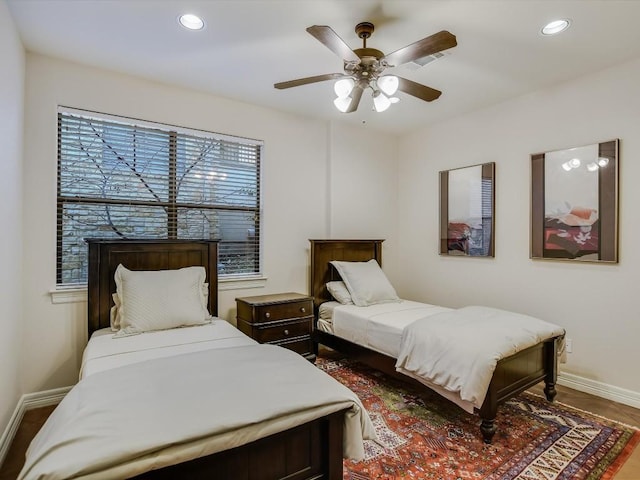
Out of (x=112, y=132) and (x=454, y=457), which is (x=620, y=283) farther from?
(x=112, y=132)

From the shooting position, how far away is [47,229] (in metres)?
2.69

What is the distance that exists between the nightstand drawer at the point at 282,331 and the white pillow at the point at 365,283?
57 centimetres

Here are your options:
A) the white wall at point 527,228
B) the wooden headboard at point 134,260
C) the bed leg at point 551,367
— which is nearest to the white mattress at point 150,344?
the wooden headboard at point 134,260

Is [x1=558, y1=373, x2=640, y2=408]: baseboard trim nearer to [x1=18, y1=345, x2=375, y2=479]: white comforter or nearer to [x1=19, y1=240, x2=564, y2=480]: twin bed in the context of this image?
[x1=19, y1=240, x2=564, y2=480]: twin bed

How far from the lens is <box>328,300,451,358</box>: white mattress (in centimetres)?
280

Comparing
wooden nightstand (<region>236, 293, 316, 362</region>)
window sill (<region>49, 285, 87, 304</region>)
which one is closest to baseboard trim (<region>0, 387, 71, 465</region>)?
window sill (<region>49, 285, 87, 304</region>)

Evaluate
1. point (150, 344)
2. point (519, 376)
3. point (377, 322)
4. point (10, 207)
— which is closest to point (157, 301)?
point (150, 344)

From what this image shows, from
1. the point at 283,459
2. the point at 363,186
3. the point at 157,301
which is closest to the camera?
the point at 283,459

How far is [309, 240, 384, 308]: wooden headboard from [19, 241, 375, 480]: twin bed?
176cm

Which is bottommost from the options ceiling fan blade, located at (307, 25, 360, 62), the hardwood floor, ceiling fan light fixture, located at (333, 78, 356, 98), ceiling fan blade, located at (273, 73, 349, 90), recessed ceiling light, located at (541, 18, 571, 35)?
the hardwood floor

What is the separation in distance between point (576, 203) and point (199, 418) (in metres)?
3.30

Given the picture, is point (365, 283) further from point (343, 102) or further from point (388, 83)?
point (388, 83)

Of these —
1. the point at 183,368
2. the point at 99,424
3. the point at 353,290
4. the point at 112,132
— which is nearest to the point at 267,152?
the point at 112,132

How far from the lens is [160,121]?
3.14m
